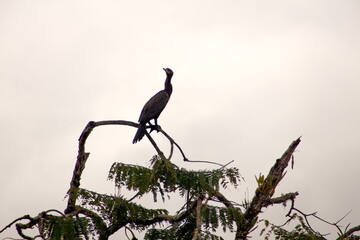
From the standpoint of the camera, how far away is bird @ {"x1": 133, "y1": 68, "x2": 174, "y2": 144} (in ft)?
31.9

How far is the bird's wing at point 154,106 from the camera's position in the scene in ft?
34.3

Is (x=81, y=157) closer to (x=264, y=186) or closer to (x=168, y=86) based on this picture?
(x=264, y=186)

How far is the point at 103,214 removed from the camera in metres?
6.94

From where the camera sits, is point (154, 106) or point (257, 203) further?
point (154, 106)

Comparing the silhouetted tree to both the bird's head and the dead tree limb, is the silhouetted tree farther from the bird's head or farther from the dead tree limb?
the bird's head

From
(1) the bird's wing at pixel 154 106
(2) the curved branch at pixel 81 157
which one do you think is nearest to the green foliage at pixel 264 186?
(2) the curved branch at pixel 81 157

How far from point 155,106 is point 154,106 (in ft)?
0.09

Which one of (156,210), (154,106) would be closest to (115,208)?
(156,210)

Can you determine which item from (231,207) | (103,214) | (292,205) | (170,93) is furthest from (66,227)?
(170,93)

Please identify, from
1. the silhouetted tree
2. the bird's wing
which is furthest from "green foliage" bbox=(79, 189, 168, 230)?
the bird's wing

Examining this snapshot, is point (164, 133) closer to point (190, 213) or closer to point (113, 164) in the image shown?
point (113, 164)

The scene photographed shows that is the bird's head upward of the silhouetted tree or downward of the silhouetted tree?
upward

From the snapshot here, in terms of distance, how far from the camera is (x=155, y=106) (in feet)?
35.8

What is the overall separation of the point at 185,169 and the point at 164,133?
143cm
